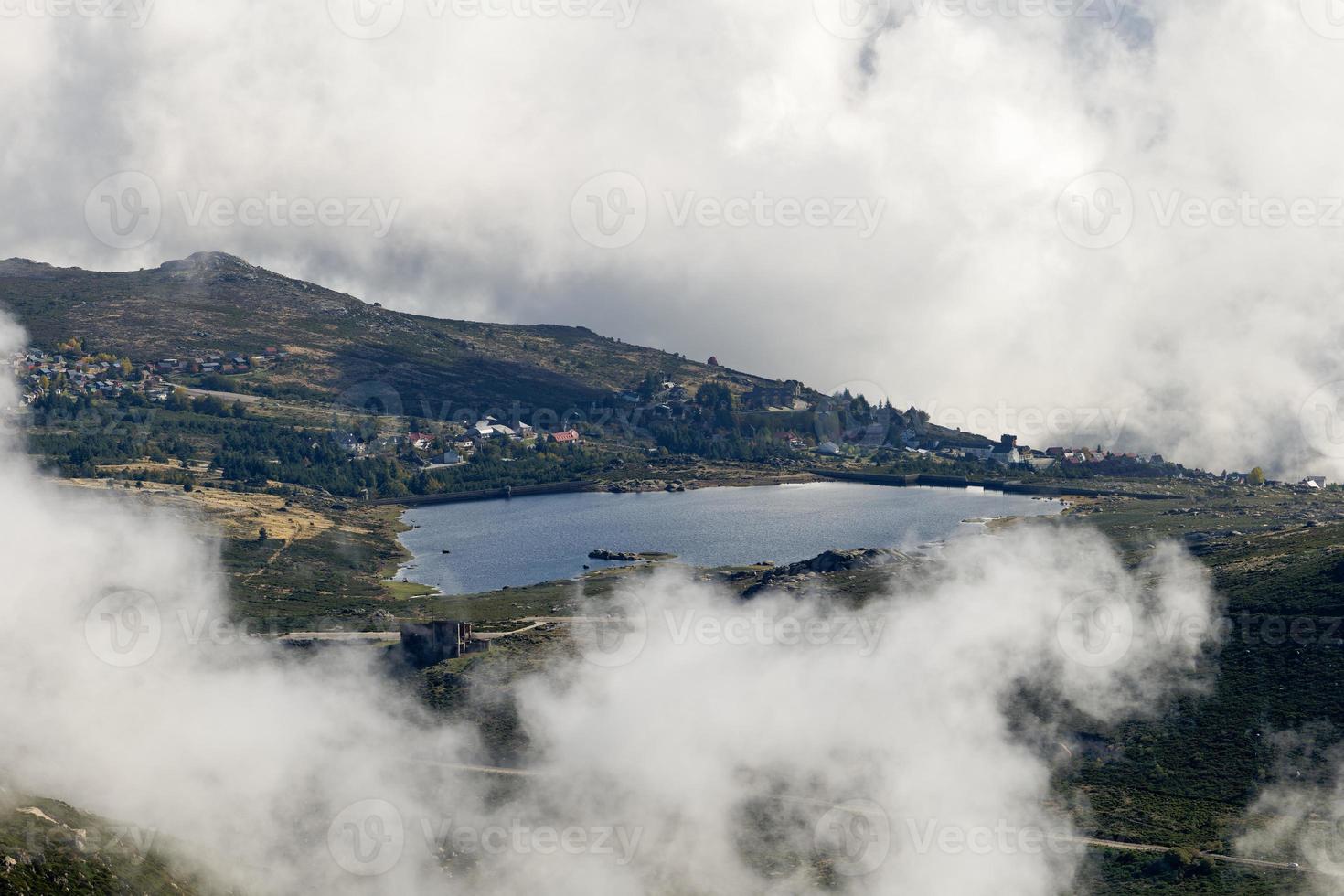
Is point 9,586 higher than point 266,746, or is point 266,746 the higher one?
point 9,586

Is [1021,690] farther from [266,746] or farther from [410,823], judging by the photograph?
[266,746]

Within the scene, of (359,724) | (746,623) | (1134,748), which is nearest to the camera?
(1134,748)

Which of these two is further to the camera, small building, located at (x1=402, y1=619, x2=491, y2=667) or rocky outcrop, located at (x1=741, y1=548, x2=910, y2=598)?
rocky outcrop, located at (x1=741, y1=548, x2=910, y2=598)

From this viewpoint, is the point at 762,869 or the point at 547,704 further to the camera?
the point at 547,704

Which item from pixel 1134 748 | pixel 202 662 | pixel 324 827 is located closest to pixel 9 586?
pixel 202 662

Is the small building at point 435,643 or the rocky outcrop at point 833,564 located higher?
the rocky outcrop at point 833,564

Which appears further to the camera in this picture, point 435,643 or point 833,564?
point 833,564

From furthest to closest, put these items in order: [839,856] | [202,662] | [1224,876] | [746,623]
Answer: [746,623] → [202,662] → [839,856] → [1224,876]

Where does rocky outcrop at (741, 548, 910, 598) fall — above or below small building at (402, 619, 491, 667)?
above

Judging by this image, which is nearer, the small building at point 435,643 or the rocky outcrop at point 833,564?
the small building at point 435,643

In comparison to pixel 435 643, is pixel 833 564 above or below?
above

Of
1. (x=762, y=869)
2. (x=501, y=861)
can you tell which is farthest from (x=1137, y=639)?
(x=501, y=861)
